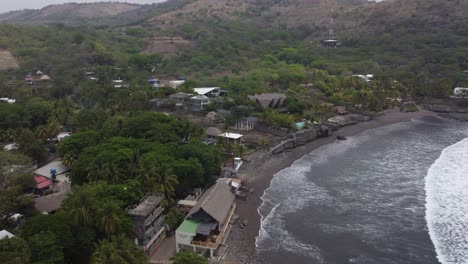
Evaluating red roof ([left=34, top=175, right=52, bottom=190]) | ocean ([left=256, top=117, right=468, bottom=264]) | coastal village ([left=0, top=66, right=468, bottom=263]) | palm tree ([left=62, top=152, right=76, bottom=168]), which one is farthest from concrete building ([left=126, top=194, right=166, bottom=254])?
palm tree ([left=62, top=152, right=76, bottom=168])

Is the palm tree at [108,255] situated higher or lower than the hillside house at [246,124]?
higher

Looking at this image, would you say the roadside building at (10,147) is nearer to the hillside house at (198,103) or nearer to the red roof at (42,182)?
the red roof at (42,182)

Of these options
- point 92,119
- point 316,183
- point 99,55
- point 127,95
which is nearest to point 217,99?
point 127,95

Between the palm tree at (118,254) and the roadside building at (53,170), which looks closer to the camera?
the palm tree at (118,254)

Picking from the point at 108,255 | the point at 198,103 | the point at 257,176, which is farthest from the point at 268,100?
the point at 108,255

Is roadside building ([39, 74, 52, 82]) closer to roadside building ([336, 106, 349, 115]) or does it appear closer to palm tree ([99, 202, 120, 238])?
roadside building ([336, 106, 349, 115])

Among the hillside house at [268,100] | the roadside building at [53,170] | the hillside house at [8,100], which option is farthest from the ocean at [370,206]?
the hillside house at [8,100]

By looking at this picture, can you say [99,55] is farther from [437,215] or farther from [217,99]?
[437,215]

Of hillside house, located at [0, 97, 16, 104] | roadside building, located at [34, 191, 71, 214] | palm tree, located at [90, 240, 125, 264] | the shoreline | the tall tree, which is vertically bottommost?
the shoreline
